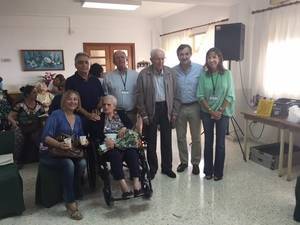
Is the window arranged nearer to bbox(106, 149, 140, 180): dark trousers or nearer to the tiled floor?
the tiled floor

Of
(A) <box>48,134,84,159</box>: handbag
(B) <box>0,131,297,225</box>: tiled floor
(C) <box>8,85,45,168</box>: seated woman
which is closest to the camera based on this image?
(B) <box>0,131,297,225</box>: tiled floor

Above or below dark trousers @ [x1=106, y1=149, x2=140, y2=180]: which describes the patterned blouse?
above

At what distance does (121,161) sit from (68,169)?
0.46 meters

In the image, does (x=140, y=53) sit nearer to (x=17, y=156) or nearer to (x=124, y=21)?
(x=124, y=21)

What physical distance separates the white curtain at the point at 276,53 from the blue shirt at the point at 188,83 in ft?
4.87

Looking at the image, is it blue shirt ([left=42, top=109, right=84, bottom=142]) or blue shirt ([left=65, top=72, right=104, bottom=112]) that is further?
blue shirt ([left=65, top=72, right=104, bottom=112])

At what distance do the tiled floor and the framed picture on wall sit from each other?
427 centimetres

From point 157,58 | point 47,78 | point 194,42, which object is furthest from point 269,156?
point 47,78

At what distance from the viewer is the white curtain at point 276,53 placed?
11.8 feet

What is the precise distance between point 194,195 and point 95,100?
1353 mm

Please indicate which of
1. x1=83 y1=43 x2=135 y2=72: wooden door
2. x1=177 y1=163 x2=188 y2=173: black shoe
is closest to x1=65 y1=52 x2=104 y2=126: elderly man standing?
x1=177 y1=163 x2=188 y2=173: black shoe

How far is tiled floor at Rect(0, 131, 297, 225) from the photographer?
7.52 ft

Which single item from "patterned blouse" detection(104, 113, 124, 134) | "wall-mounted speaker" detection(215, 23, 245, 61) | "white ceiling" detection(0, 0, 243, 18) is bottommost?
"patterned blouse" detection(104, 113, 124, 134)

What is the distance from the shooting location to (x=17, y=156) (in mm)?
3545
